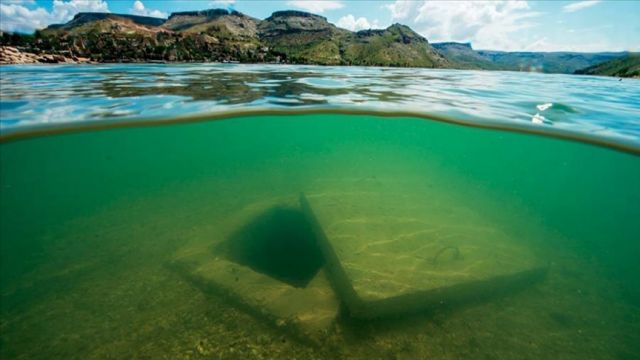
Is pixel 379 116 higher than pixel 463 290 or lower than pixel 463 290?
higher

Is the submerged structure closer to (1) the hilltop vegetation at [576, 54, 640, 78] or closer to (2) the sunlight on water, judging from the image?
(2) the sunlight on water

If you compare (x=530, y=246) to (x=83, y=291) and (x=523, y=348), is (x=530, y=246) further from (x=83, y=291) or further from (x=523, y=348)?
(x=83, y=291)

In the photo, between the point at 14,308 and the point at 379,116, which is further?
the point at 379,116

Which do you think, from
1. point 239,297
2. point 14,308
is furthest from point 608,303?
point 14,308

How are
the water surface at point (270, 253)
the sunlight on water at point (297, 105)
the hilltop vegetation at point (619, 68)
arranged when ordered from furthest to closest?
the hilltop vegetation at point (619, 68) → the sunlight on water at point (297, 105) → the water surface at point (270, 253)

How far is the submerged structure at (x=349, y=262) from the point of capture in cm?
669

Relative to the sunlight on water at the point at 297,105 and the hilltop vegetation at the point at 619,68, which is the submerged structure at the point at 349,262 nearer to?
the sunlight on water at the point at 297,105

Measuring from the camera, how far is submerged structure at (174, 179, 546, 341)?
6.69m

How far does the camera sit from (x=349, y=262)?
28.1 ft

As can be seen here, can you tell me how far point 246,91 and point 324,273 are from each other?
53.6 ft

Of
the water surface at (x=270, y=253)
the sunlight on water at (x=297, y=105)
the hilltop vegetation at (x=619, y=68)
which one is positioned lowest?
the water surface at (x=270, y=253)

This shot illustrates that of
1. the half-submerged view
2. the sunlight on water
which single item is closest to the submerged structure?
the half-submerged view

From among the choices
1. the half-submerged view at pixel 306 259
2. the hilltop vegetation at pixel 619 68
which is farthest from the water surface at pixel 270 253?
the hilltop vegetation at pixel 619 68

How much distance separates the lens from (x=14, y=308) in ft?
21.8
